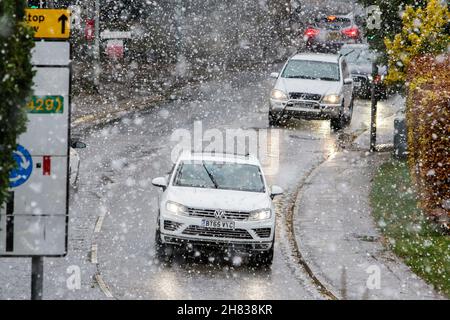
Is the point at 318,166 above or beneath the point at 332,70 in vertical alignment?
beneath

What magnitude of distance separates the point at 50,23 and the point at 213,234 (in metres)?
6.77

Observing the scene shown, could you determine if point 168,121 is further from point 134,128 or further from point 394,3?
point 394,3

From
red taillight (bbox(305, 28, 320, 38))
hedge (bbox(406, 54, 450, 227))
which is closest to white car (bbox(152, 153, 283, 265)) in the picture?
hedge (bbox(406, 54, 450, 227))

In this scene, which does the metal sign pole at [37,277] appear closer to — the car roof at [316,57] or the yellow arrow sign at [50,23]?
the yellow arrow sign at [50,23]

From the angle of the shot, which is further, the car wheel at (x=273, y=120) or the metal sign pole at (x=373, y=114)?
the car wheel at (x=273, y=120)

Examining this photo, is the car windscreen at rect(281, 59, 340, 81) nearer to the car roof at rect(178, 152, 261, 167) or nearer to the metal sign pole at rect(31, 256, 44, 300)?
the car roof at rect(178, 152, 261, 167)

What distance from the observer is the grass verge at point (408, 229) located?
14.9 meters

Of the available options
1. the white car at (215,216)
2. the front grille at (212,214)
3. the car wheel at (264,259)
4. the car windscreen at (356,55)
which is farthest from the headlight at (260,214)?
the car windscreen at (356,55)

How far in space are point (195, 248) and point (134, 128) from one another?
468 inches

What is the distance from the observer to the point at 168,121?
2844 centimetres

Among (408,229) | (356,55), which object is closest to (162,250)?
(408,229)

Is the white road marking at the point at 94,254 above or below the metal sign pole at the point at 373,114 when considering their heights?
below

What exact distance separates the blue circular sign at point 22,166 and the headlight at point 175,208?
257 inches
